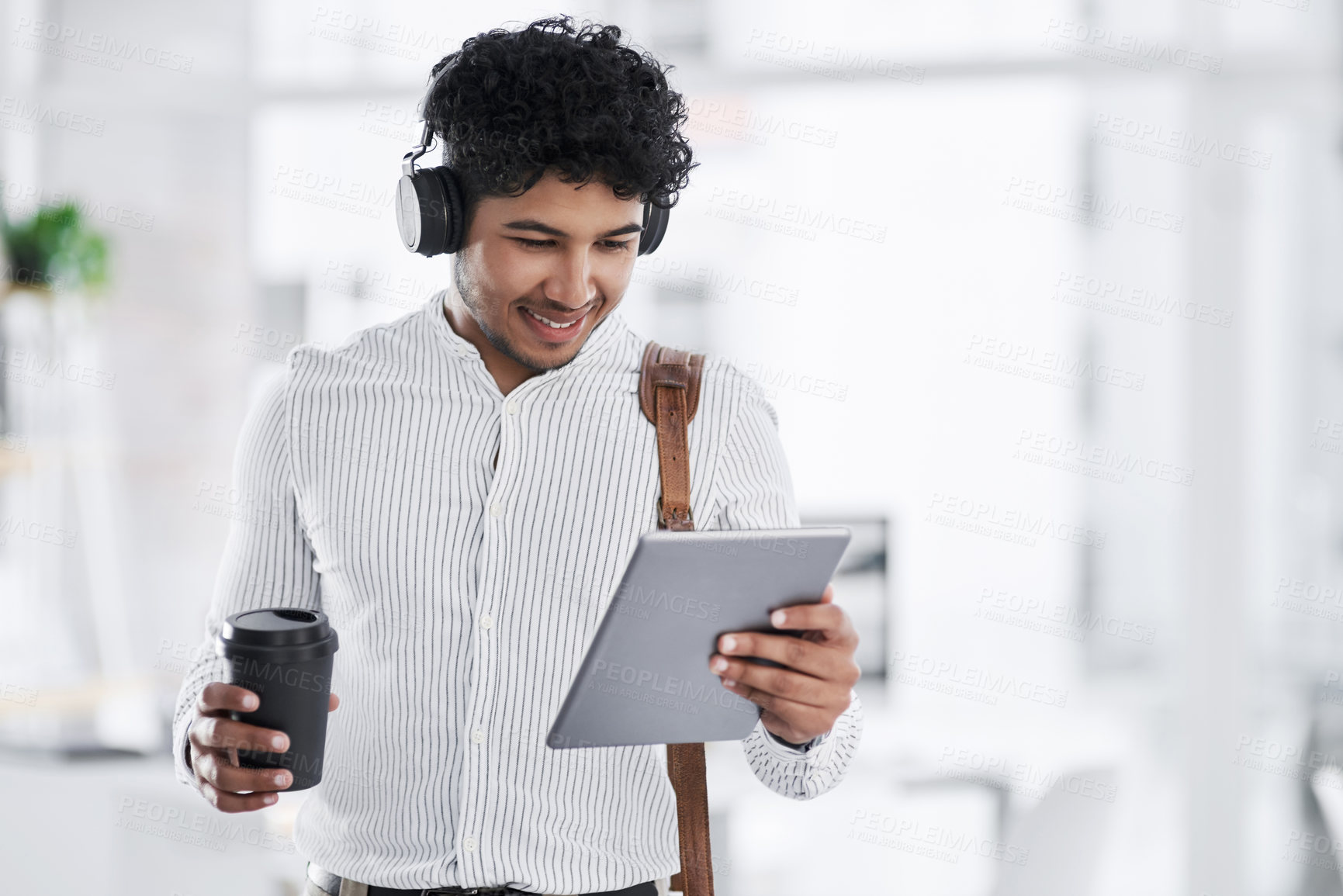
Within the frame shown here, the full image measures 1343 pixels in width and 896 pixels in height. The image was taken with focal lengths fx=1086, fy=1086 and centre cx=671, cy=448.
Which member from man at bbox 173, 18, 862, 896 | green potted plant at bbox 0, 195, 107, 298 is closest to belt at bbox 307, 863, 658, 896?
man at bbox 173, 18, 862, 896

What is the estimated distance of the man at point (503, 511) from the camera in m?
1.08

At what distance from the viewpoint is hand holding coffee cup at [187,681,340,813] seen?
3.02 feet

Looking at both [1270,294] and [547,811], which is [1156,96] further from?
[547,811]

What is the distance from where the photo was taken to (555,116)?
110cm

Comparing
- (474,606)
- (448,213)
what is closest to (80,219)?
(448,213)

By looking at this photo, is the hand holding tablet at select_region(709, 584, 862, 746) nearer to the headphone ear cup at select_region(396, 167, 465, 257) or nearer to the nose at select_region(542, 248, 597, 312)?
the nose at select_region(542, 248, 597, 312)

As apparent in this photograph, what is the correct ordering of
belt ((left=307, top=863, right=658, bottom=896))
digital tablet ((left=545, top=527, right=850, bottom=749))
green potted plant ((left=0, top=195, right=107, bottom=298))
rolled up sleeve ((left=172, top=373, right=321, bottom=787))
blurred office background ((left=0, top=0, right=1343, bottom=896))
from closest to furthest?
digital tablet ((left=545, top=527, right=850, bottom=749))
belt ((left=307, top=863, right=658, bottom=896))
rolled up sleeve ((left=172, top=373, right=321, bottom=787))
blurred office background ((left=0, top=0, right=1343, bottom=896))
green potted plant ((left=0, top=195, right=107, bottom=298))

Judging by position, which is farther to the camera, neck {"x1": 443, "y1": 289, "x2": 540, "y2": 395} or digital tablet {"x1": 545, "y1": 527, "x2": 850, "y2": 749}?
neck {"x1": 443, "y1": 289, "x2": 540, "y2": 395}

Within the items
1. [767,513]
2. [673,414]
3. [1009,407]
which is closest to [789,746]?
[767,513]

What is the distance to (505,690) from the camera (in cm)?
108

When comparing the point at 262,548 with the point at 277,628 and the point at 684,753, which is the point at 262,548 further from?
the point at 684,753

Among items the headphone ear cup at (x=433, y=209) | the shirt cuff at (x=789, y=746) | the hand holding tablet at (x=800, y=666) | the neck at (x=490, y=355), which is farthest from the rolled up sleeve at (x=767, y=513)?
the headphone ear cup at (x=433, y=209)

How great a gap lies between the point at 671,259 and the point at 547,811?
78.6 inches

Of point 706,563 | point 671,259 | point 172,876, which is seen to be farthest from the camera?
point 671,259
